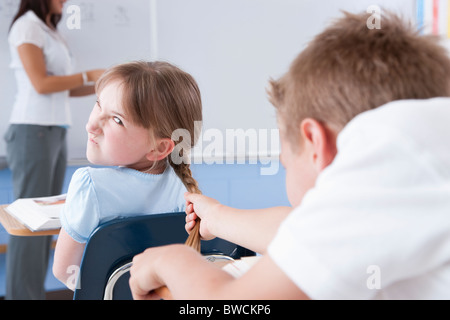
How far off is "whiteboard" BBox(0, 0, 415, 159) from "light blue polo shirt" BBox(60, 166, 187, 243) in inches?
63.1

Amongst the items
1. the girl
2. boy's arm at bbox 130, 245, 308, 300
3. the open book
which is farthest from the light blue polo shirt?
boy's arm at bbox 130, 245, 308, 300

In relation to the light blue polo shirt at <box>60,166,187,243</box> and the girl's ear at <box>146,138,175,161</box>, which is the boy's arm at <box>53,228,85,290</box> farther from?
the girl's ear at <box>146,138,175,161</box>

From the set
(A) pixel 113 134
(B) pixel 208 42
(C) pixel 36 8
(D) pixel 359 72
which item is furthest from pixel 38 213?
(B) pixel 208 42

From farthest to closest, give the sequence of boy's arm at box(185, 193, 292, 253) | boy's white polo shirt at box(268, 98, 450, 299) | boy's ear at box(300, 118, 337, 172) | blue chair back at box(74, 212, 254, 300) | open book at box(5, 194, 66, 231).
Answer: open book at box(5, 194, 66, 231) → blue chair back at box(74, 212, 254, 300) → boy's arm at box(185, 193, 292, 253) → boy's ear at box(300, 118, 337, 172) → boy's white polo shirt at box(268, 98, 450, 299)

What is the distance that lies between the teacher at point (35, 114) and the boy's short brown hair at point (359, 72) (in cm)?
185

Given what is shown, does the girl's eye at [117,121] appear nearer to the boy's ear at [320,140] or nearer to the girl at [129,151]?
the girl at [129,151]

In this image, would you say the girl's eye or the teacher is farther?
the teacher

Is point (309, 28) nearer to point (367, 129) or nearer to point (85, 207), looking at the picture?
point (85, 207)

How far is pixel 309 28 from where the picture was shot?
3084mm

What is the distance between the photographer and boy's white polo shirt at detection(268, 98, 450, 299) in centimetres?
43

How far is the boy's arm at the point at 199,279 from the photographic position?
48 centimetres

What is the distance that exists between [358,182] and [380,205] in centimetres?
3
